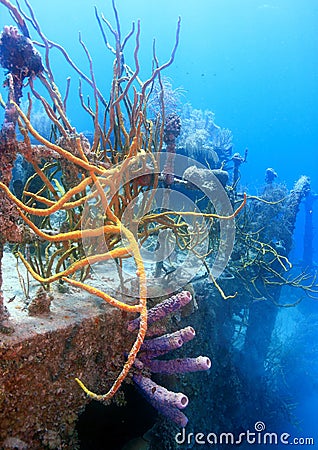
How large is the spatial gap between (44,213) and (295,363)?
1229 centimetres

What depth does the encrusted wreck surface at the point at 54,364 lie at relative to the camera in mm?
2039

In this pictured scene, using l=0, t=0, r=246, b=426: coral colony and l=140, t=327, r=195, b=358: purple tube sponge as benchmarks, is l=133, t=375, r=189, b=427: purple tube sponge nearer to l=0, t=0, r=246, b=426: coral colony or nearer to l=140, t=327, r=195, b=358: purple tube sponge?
l=0, t=0, r=246, b=426: coral colony

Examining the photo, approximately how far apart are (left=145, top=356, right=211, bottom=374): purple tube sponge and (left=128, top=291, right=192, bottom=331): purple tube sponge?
1.25ft

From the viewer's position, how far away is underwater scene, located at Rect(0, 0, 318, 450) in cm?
203

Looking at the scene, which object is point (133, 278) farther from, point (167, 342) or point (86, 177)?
point (86, 177)

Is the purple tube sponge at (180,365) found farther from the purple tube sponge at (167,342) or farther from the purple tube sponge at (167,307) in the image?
the purple tube sponge at (167,307)

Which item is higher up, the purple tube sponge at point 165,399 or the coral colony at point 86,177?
the coral colony at point 86,177

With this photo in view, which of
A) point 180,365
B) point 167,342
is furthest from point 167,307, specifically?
point 180,365

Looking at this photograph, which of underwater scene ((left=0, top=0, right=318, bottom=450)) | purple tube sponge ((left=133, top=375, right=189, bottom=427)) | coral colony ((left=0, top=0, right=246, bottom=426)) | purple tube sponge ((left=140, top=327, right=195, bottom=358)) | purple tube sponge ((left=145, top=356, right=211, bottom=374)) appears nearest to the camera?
coral colony ((left=0, top=0, right=246, bottom=426))

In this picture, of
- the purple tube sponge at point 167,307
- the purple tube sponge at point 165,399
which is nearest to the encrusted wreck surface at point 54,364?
the purple tube sponge at point 167,307

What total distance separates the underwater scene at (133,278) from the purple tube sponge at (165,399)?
1 cm

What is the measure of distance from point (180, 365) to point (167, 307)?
1.64 feet

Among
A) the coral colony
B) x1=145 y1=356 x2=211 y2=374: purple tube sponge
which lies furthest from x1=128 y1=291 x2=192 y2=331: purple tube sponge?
x1=145 y1=356 x2=211 y2=374: purple tube sponge

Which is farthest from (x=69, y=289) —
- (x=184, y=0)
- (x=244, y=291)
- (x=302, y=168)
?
(x=302, y=168)
